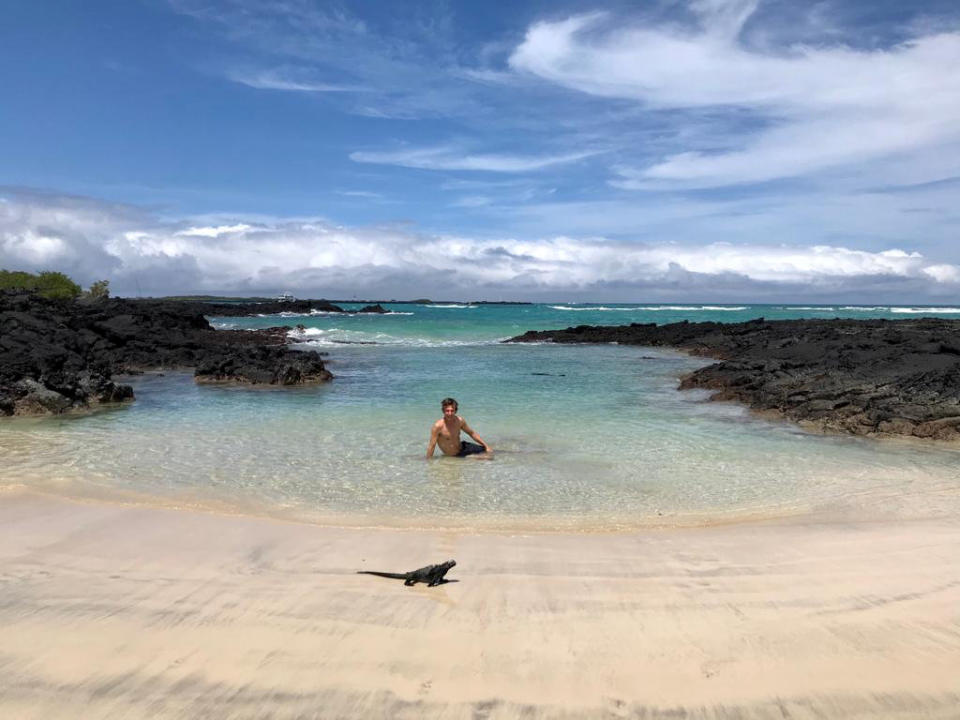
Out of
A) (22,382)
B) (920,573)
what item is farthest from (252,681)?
(22,382)

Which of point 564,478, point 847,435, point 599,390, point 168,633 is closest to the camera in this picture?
point 168,633

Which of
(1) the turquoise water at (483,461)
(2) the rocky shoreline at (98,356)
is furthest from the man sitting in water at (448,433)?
(2) the rocky shoreline at (98,356)

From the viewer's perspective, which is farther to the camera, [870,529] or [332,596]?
[870,529]

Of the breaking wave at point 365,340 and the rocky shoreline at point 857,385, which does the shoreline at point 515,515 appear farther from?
the breaking wave at point 365,340

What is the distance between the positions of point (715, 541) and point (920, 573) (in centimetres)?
162

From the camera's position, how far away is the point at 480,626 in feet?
13.7

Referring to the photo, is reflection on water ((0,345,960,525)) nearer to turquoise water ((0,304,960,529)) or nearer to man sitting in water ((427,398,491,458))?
turquoise water ((0,304,960,529))

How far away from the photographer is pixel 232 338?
3572 centimetres

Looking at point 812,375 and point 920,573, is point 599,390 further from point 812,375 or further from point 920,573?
point 920,573

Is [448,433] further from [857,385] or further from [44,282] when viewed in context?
[44,282]

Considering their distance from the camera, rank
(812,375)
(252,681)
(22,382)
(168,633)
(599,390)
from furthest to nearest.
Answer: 1. (599,390)
2. (812,375)
3. (22,382)
4. (168,633)
5. (252,681)

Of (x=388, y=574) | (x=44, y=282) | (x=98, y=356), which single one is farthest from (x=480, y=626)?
(x=44, y=282)

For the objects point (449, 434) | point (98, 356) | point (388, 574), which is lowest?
point (388, 574)

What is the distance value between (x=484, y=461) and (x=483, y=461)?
17 mm
